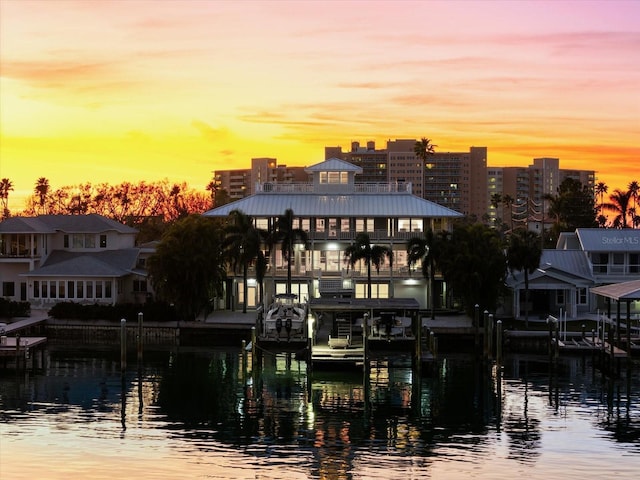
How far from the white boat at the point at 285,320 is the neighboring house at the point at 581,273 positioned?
72.1 ft

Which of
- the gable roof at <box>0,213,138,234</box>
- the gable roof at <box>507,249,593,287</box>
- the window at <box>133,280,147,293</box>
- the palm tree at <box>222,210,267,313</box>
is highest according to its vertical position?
the gable roof at <box>0,213,138,234</box>

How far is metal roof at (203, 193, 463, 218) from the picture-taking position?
295 feet

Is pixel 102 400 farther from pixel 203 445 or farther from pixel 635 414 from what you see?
pixel 635 414

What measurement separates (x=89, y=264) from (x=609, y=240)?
44804mm

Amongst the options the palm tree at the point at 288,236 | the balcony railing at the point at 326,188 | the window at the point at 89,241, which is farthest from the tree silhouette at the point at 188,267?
the window at the point at 89,241

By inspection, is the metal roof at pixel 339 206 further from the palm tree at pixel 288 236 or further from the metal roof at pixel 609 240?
the metal roof at pixel 609 240

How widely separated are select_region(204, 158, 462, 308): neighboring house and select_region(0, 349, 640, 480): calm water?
18.9m

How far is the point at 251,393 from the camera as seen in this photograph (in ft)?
186

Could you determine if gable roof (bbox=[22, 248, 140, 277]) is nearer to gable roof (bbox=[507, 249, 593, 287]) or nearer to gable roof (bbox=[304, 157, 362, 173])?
gable roof (bbox=[304, 157, 362, 173])

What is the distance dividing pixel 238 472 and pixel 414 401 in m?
17.1

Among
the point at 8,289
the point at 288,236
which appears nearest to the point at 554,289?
the point at 288,236

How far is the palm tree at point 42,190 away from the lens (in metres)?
161

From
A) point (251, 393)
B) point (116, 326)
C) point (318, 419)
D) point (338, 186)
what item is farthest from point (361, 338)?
point (338, 186)

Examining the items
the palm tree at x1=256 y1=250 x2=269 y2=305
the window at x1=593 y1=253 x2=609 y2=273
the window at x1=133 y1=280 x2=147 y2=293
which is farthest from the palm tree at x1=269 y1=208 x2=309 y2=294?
the window at x1=593 y1=253 x2=609 y2=273
